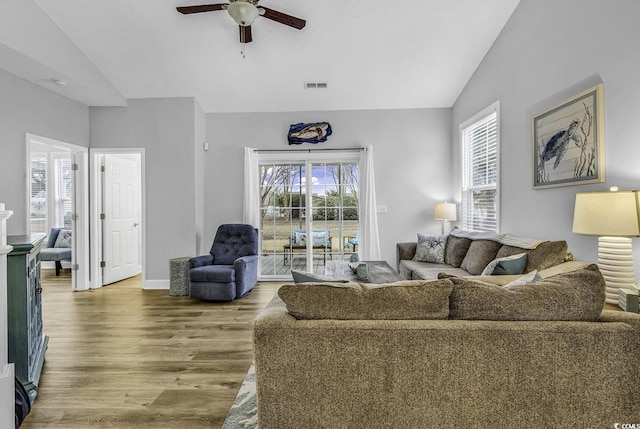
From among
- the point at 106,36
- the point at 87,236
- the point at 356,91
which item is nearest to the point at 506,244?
the point at 356,91

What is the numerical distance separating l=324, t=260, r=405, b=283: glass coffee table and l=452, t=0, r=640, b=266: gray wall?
1437mm

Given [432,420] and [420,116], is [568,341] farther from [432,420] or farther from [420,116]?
[420,116]

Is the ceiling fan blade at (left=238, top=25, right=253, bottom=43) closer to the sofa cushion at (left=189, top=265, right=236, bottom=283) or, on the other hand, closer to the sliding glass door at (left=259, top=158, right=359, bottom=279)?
the sliding glass door at (left=259, top=158, right=359, bottom=279)

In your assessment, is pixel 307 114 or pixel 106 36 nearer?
pixel 106 36

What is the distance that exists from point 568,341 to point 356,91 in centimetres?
407

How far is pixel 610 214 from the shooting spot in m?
1.94

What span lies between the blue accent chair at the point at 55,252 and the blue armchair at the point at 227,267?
112 inches

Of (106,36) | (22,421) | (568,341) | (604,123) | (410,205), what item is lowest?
(22,421)

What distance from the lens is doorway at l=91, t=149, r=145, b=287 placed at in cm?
479

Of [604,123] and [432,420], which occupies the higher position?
[604,123]

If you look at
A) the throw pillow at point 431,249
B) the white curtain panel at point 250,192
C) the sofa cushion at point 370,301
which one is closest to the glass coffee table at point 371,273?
the throw pillow at point 431,249

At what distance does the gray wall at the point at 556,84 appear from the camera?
2159mm

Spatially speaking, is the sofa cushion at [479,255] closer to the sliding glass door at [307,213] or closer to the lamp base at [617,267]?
the lamp base at [617,267]

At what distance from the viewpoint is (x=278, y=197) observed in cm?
519
